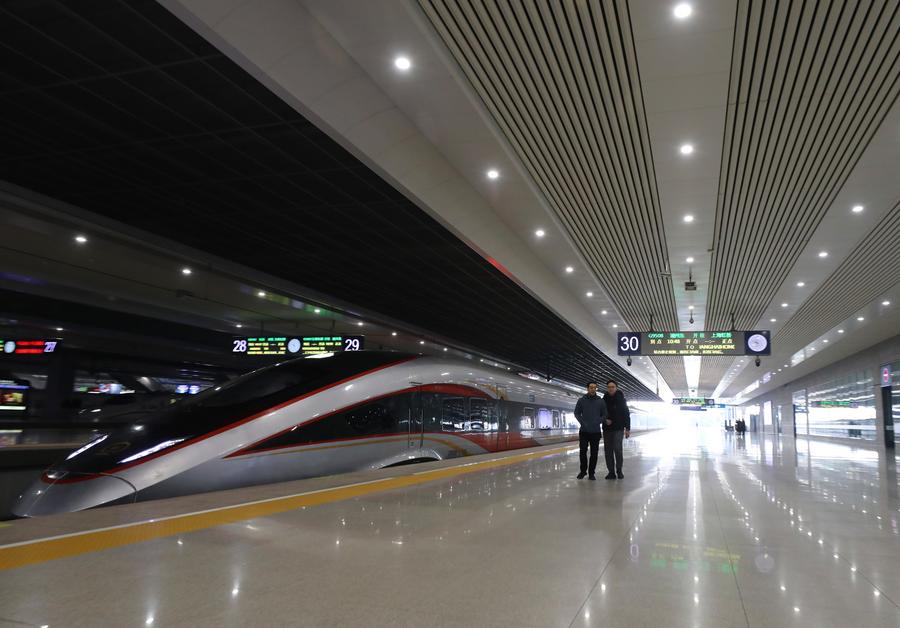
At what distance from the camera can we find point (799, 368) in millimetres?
37562

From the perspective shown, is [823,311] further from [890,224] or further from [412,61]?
[412,61]

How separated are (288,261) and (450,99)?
22.1 feet

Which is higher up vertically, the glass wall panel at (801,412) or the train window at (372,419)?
the glass wall panel at (801,412)

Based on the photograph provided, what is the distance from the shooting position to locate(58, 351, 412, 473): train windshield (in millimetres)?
6719

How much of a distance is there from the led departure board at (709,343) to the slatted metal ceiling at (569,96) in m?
8.56

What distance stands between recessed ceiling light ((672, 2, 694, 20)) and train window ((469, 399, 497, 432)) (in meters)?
9.06

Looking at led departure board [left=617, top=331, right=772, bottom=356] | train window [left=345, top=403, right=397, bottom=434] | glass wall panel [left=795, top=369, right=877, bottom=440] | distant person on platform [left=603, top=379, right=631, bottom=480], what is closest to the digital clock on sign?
led departure board [left=617, top=331, right=772, bottom=356]

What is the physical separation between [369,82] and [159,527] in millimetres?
5415

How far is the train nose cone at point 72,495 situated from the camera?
616 centimetres

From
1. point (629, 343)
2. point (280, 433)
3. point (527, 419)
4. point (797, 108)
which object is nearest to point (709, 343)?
point (629, 343)

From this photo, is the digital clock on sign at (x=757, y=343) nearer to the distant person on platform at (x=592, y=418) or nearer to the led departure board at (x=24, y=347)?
the distant person on platform at (x=592, y=418)

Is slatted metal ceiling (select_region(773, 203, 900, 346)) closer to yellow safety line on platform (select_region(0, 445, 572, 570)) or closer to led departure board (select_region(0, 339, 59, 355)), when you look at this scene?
yellow safety line on platform (select_region(0, 445, 572, 570))

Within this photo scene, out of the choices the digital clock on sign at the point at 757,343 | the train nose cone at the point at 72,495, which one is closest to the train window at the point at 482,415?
the train nose cone at the point at 72,495

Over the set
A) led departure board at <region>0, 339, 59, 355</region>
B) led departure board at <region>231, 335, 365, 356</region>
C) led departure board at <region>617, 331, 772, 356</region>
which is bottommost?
led departure board at <region>0, 339, 59, 355</region>
